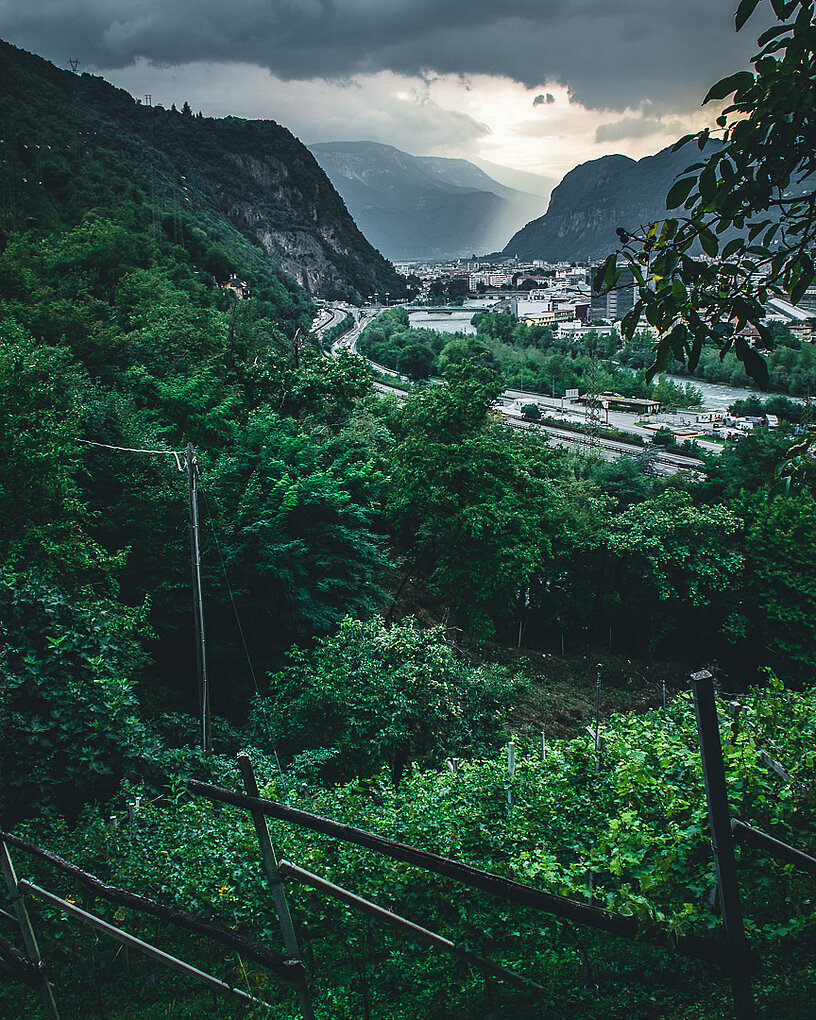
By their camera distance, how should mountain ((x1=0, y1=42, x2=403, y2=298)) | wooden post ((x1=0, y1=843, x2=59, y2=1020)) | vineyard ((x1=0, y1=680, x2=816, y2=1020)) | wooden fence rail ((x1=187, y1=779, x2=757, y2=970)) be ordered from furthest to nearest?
mountain ((x1=0, y1=42, x2=403, y2=298)) → vineyard ((x1=0, y1=680, x2=816, y2=1020)) → wooden post ((x1=0, y1=843, x2=59, y2=1020)) → wooden fence rail ((x1=187, y1=779, x2=757, y2=970))

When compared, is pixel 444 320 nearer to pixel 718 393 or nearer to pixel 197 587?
pixel 718 393

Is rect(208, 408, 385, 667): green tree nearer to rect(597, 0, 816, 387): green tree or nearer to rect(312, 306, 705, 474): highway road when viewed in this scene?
rect(597, 0, 816, 387): green tree

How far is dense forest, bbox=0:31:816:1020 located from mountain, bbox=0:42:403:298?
50.1 ft

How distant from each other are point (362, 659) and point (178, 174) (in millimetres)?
80092

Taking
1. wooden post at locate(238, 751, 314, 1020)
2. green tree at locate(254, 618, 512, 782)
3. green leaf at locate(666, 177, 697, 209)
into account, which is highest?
green leaf at locate(666, 177, 697, 209)

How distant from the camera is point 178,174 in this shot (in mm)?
74188

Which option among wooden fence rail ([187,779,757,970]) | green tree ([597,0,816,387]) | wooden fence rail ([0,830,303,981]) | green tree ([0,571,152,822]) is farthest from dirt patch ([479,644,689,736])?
green tree ([597,0,816,387])

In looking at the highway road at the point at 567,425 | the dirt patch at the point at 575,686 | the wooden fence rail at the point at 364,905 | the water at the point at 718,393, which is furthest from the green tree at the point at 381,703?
the water at the point at 718,393

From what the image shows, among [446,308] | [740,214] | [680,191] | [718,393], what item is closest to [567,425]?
[718,393]

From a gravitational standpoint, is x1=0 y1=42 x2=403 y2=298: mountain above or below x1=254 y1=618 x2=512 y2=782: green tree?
above

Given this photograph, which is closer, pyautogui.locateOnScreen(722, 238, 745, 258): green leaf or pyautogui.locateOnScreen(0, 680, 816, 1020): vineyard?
pyautogui.locateOnScreen(722, 238, 745, 258): green leaf

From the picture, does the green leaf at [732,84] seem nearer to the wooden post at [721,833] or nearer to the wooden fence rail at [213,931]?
the wooden post at [721,833]

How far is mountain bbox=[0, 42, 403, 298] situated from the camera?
4022cm

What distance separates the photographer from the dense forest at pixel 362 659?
14.0 ft
